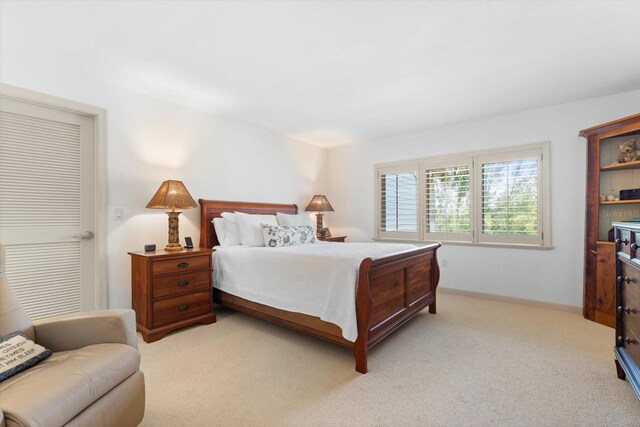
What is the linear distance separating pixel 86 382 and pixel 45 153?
2.42m

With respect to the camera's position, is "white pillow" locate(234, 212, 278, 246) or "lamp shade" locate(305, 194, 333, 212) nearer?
"white pillow" locate(234, 212, 278, 246)

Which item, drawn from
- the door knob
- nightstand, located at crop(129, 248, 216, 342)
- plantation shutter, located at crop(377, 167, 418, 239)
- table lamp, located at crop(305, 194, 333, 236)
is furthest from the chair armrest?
plantation shutter, located at crop(377, 167, 418, 239)

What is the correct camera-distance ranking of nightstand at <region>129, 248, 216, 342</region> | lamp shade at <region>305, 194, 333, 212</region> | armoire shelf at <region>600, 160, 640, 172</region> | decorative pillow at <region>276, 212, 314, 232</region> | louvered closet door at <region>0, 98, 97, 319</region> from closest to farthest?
louvered closet door at <region>0, 98, 97, 319</region>, nightstand at <region>129, 248, 216, 342</region>, armoire shelf at <region>600, 160, 640, 172</region>, decorative pillow at <region>276, 212, 314, 232</region>, lamp shade at <region>305, 194, 333, 212</region>

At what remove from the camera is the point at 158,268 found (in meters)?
2.71

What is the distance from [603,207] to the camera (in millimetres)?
3258

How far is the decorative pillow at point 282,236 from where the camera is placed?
3420 mm

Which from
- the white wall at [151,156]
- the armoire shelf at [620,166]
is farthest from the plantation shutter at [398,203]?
the armoire shelf at [620,166]

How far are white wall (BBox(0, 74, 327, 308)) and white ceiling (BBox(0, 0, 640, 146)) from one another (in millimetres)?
185

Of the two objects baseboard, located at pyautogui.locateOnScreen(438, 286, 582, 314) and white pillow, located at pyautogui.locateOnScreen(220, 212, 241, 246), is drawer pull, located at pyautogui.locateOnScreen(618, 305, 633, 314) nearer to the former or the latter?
baseboard, located at pyautogui.locateOnScreen(438, 286, 582, 314)

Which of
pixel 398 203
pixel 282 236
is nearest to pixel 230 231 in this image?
pixel 282 236

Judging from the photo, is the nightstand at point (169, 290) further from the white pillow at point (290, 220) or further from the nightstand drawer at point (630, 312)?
the nightstand drawer at point (630, 312)

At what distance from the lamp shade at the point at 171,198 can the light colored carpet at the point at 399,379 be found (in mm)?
1230

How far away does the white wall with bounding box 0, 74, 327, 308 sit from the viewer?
9.29 ft

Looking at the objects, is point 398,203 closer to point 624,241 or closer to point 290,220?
point 290,220
